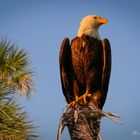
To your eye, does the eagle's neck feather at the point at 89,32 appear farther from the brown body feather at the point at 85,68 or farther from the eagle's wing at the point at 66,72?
the eagle's wing at the point at 66,72

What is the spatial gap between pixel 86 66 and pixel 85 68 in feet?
0.10

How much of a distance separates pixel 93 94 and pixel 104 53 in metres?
0.62

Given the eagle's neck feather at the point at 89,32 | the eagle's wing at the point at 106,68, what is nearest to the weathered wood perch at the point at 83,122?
the eagle's wing at the point at 106,68

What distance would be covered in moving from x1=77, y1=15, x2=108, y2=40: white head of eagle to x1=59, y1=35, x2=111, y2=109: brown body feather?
0.32 feet

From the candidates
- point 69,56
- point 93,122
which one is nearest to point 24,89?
point 69,56

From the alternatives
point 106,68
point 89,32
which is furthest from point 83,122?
point 89,32

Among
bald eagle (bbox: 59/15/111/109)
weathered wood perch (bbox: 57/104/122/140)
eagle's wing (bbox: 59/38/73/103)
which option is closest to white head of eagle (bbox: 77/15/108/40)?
bald eagle (bbox: 59/15/111/109)

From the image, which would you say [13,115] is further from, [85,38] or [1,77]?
[85,38]

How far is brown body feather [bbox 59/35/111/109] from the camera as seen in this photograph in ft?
20.4

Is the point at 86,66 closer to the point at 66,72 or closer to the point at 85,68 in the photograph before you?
the point at 85,68

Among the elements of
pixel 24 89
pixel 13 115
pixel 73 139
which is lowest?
pixel 73 139

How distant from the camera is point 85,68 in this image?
624 cm

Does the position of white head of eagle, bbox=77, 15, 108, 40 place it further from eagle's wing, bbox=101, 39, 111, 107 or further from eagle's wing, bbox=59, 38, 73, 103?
eagle's wing, bbox=59, 38, 73, 103

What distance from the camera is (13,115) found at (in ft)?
24.3
